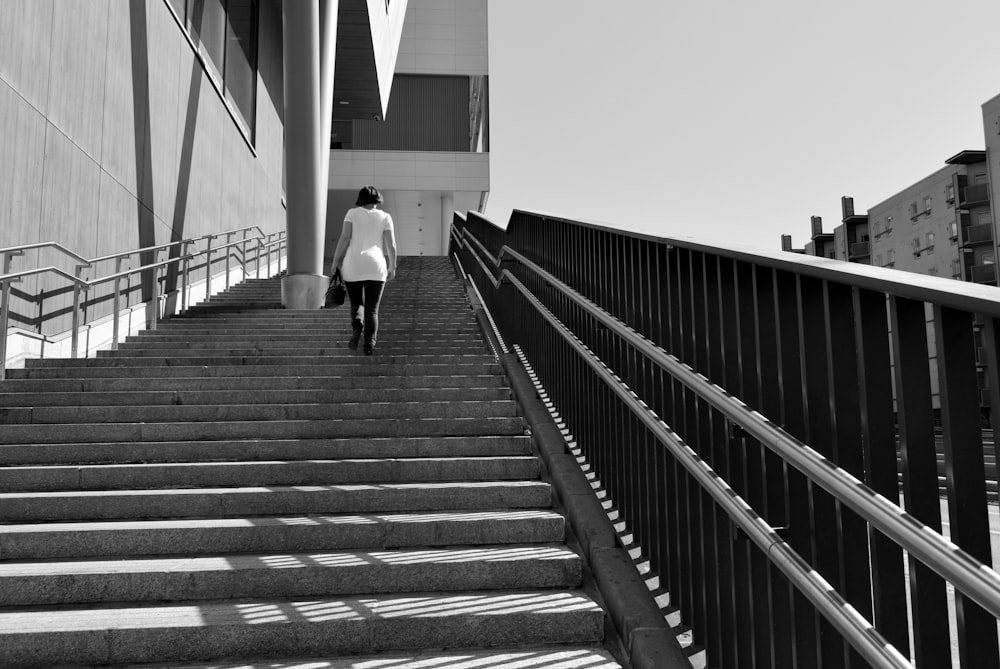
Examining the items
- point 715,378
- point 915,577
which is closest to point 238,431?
point 715,378

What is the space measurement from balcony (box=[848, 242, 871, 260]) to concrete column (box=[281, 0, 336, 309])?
173 feet

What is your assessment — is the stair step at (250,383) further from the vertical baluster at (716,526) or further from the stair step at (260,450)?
the vertical baluster at (716,526)

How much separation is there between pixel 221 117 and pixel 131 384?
933 centimetres

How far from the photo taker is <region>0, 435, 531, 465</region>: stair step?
4.49 metres

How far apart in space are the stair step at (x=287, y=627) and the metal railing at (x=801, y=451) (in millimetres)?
488

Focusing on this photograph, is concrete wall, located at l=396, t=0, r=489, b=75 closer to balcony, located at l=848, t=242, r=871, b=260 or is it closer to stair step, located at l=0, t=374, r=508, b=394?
stair step, located at l=0, t=374, r=508, b=394

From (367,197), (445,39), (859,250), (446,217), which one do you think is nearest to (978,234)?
(859,250)

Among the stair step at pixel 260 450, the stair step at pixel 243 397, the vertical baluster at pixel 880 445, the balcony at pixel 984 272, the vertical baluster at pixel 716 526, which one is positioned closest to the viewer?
the vertical baluster at pixel 880 445

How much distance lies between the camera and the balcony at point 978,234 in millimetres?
42094

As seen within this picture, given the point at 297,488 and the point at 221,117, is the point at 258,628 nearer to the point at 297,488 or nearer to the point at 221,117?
the point at 297,488

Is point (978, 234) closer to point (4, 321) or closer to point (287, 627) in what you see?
point (4, 321)

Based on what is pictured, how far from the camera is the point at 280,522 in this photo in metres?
3.62

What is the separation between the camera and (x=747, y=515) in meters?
2.16

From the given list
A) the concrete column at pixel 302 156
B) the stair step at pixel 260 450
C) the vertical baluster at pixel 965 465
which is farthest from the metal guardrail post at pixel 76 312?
the vertical baluster at pixel 965 465
